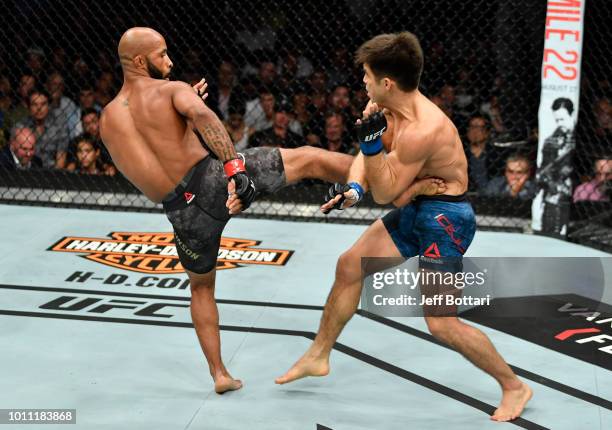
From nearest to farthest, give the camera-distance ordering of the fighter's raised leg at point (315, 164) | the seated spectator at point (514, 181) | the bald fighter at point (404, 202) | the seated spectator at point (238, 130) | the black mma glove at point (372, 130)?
the black mma glove at point (372, 130), the bald fighter at point (404, 202), the fighter's raised leg at point (315, 164), the seated spectator at point (514, 181), the seated spectator at point (238, 130)

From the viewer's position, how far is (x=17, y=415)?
3051mm

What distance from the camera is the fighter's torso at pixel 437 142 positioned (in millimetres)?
2885

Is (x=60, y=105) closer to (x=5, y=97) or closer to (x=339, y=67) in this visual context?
(x=5, y=97)

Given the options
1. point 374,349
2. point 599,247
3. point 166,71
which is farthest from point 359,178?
point 599,247

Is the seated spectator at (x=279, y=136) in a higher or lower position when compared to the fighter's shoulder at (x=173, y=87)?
lower

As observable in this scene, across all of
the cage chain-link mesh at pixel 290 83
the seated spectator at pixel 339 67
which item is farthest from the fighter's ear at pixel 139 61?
the seated spectator at pixel 339 67

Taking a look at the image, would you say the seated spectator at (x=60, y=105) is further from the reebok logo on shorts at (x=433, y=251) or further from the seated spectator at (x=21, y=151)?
the reebok logo on shorts at (x=433, y=251)

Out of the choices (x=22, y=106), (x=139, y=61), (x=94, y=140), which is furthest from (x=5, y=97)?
(x=139, y=61)

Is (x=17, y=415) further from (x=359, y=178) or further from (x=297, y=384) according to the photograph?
(x=359, y=178)

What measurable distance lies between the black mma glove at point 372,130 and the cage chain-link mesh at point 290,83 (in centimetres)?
304

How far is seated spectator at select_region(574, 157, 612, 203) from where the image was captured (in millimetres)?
5605

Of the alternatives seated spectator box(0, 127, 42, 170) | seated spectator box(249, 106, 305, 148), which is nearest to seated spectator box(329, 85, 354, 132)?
seated spectator box(249, 106, 305, 148)

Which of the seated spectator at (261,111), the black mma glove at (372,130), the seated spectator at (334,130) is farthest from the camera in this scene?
the seated spectator at (261,111)

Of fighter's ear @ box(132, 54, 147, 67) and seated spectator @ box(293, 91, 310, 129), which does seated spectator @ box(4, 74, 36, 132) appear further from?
fighter's ear @ box(132, 54, 147, 67)
